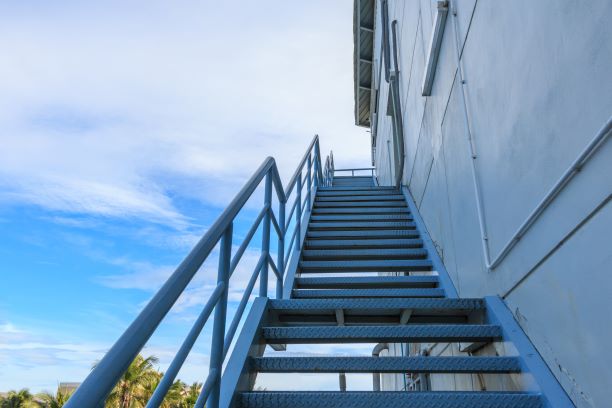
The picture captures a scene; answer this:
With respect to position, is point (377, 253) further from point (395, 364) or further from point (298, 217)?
point (395, 364)

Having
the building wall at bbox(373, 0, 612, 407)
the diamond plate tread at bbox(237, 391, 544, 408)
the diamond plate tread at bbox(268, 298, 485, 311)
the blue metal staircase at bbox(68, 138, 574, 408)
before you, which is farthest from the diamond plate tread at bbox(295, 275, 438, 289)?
the diamond plate tread at bbox(237, 391, 544, 408)

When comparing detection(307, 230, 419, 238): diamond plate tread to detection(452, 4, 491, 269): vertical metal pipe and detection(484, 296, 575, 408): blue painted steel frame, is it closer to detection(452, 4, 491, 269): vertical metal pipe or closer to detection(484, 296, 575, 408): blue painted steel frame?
detection(452, 4, 491, 269): vertical metal pipe

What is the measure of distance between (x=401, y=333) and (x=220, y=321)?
94 cm

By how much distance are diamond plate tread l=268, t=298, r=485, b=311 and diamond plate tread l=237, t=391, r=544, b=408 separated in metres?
0.65

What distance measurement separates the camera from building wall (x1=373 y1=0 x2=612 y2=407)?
1366 millimetres

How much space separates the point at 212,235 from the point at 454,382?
302cm

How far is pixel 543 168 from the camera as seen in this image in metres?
1.74

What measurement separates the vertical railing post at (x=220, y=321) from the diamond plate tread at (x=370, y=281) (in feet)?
5.83

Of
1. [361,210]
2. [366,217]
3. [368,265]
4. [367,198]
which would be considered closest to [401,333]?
[368,265]

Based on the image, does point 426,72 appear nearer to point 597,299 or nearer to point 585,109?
point 585,109

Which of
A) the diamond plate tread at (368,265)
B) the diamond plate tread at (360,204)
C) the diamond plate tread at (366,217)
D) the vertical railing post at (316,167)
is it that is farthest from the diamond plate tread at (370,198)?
the diamond plate tread at (368,265)

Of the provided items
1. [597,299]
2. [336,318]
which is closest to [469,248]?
[336,318]

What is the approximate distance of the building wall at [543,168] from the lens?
137cm

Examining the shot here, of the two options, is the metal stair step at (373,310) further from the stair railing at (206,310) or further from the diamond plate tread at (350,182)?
the diamond plate tread at (350,182)
